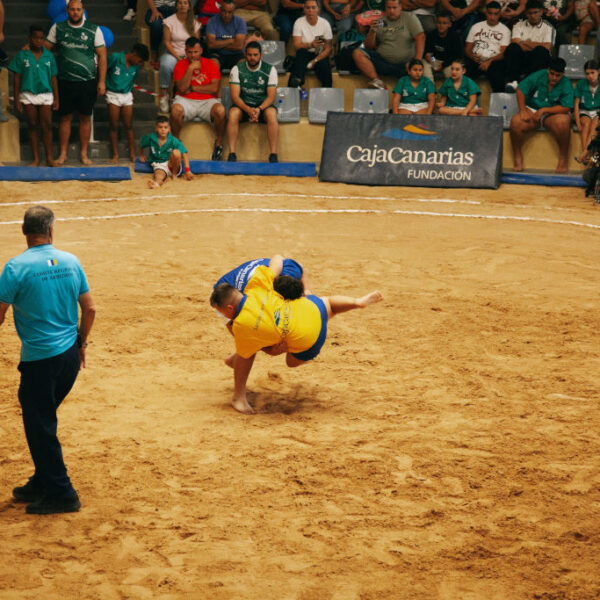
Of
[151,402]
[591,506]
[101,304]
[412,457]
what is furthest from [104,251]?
[591,506]

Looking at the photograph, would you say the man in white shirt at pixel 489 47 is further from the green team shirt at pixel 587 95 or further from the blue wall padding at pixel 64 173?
the blue wall padding at pixel 64 173

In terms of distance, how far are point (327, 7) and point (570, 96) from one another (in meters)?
4.98

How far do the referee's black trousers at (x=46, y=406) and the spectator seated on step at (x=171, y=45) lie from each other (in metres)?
11.8

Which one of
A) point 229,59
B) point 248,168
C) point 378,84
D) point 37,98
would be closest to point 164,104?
point 229,59

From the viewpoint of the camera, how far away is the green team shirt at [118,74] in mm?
14859

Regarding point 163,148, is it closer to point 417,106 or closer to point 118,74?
point 118,74

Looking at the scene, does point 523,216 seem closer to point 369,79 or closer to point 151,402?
point 369,79

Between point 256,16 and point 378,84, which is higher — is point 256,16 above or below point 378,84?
above

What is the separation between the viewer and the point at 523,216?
12.5 metres

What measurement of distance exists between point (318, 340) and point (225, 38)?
11.4 metres

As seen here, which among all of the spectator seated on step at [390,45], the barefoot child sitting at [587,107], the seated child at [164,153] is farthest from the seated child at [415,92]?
the seated child at [164,153]

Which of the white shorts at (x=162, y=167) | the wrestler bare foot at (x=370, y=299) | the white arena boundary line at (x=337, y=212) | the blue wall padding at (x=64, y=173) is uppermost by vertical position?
the white shorts at (x=162, y=167)

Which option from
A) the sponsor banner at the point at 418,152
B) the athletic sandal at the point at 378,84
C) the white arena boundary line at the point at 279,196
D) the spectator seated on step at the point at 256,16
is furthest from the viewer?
the spectator seated on step at the point at 256,16

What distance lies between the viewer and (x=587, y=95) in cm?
1472
